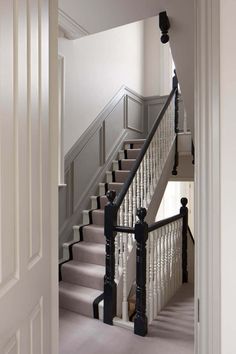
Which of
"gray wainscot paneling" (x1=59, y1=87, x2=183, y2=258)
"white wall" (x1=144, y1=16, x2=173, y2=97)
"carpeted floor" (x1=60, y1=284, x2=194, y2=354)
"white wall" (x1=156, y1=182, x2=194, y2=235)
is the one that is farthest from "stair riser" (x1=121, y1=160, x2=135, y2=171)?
"white wall" (x1=156, y1=182, x2=194, y2=235)

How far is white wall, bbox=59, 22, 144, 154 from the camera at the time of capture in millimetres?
4042

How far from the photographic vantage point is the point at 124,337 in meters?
2.57

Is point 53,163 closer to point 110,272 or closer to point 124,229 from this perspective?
point 124,229

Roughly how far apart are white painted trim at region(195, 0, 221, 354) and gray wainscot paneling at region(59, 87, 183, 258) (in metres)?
3.03

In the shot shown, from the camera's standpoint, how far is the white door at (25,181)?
0.90 meters

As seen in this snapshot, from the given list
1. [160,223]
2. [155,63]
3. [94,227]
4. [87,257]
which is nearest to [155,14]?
[160,223]

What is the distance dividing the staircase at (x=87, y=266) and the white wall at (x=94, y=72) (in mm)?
949

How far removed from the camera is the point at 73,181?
406 centimetres

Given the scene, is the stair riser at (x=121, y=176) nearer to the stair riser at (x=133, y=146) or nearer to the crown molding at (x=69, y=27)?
the stair riser at (x=133, y=146)

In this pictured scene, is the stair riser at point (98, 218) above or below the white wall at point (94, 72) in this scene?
below

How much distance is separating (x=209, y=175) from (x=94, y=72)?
4.17 meters

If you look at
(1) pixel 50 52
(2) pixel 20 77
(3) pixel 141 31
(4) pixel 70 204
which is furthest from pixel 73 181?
(3) pixel 141 31

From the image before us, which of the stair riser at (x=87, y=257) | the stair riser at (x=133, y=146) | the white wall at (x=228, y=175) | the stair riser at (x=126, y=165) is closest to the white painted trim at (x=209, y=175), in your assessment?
the white wall at (x=228, y=175)

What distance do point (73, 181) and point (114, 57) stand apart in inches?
102
